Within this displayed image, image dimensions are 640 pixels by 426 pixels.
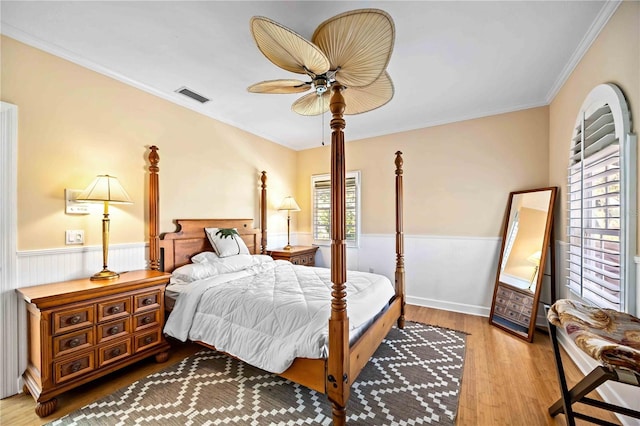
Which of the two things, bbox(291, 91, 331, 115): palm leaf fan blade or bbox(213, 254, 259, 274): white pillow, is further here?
bbox(213, 254, 259, 274): white pillow

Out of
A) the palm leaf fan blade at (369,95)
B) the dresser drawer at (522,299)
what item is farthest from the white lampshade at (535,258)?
the palm leaf fan blade at (369,95)

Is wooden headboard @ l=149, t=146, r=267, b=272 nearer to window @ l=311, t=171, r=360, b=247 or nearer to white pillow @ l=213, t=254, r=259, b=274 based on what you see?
white pillow @ l=213, t=254, r=259, b=274

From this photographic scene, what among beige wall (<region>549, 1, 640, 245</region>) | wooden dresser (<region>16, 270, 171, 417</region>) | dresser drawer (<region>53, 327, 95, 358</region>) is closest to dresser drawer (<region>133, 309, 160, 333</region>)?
wooden dresser (<region>16, 270, 171, 417</region>)

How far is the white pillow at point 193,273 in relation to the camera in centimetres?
265

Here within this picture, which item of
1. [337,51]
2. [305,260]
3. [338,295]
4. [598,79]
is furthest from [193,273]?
[598,79]

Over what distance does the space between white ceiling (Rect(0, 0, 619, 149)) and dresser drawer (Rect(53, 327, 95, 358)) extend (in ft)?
7.44

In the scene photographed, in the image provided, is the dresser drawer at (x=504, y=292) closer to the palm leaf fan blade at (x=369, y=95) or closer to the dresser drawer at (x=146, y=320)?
the palm leaf fan blade at (x=369, y=95)

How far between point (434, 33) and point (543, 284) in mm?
3022

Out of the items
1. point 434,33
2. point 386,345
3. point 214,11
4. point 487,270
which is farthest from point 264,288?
point 487,270

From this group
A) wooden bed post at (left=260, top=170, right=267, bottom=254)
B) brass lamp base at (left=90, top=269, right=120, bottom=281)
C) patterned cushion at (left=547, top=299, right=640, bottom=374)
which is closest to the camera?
patterned cushion at (left=547, top=299, right=640, bottom=374)

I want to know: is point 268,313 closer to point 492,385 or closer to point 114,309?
point 114,309

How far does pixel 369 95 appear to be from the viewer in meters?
2.21

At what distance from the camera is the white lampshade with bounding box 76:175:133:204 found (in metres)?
2.19

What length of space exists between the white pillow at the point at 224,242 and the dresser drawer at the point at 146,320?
3.23 ft
